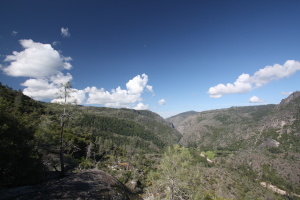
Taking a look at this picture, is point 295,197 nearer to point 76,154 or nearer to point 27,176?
point 76,154

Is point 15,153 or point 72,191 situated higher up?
point 15,153

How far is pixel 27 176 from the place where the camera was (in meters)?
10.0

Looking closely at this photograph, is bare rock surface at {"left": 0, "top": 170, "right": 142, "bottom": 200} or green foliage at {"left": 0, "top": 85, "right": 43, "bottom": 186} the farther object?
green foliage at {"left": 0, "top": 85, "right": 43, "bottom": 186}

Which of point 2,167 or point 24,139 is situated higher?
point 24,139

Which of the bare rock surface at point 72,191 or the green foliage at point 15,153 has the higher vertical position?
the green foliage at point 15,153

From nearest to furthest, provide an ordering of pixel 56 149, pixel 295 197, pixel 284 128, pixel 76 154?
1. pixel 56 149
2. pixel 76 154
3. pixel 295 197
4. pixel 284 128

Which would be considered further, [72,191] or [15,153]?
[15,153]

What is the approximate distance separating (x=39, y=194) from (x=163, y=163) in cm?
1546

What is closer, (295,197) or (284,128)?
(295,197)

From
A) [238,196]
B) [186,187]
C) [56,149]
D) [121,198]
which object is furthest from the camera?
[238,196]

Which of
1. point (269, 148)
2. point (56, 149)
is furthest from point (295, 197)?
point (56, 149)

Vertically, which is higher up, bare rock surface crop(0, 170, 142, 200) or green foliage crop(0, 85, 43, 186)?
green foliage crop(0, 85, 43, 186)

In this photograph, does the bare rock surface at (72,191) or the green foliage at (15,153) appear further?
the green foliage at (15,153)

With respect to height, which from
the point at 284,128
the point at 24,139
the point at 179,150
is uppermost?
the point at 24,139
